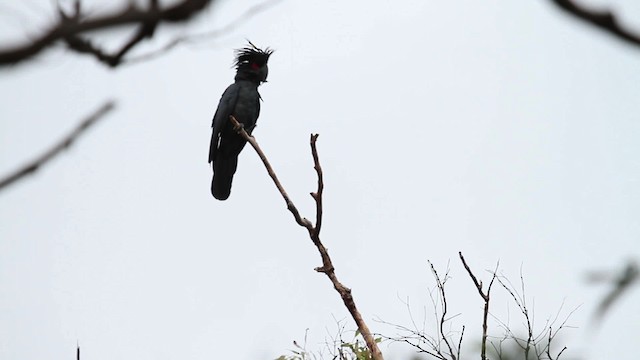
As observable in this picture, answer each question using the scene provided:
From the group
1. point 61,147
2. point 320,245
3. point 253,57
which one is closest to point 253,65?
point 253,57

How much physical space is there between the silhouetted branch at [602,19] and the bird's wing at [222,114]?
7029 millimetres

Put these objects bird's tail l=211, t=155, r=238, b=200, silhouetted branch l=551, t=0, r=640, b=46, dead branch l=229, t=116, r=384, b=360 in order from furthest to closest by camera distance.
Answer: bird's tail l=211, t=155, r=238, b=200
dead branch l=229, t=116, r=384, b=360
silhouetted branch l=551, t=0, r=640, b=46

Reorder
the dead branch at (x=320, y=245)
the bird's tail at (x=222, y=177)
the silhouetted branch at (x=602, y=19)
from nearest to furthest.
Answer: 1. the silhouetted branch at (x=602, y=19)
2. the dead branch at (x=320, y=245)
3. the bird's tail at (x=222, y=177)

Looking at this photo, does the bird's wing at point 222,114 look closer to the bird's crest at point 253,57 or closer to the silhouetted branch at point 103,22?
the bird's crest at point 253,57

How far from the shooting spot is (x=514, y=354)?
375cm

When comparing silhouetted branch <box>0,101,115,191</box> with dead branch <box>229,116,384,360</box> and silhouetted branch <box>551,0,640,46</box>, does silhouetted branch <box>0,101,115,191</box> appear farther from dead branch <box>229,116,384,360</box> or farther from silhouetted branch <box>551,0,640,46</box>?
dead branch <box>229,116,384,360</box>

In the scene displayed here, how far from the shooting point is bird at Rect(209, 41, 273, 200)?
7.65 m

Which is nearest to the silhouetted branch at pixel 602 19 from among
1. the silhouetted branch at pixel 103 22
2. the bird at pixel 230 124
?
the silhouetted branch at pixel 103 22

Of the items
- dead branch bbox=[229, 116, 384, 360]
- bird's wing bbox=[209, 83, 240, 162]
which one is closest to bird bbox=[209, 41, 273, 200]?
bird's wing bbox=[209, 83, 240, 162]

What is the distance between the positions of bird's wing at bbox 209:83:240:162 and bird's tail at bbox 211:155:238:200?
10 cm

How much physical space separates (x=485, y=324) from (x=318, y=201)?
3.34 ft

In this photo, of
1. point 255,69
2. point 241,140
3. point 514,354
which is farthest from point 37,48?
point 255,69

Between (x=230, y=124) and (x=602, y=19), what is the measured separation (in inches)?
276

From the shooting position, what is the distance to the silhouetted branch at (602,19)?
732mm
